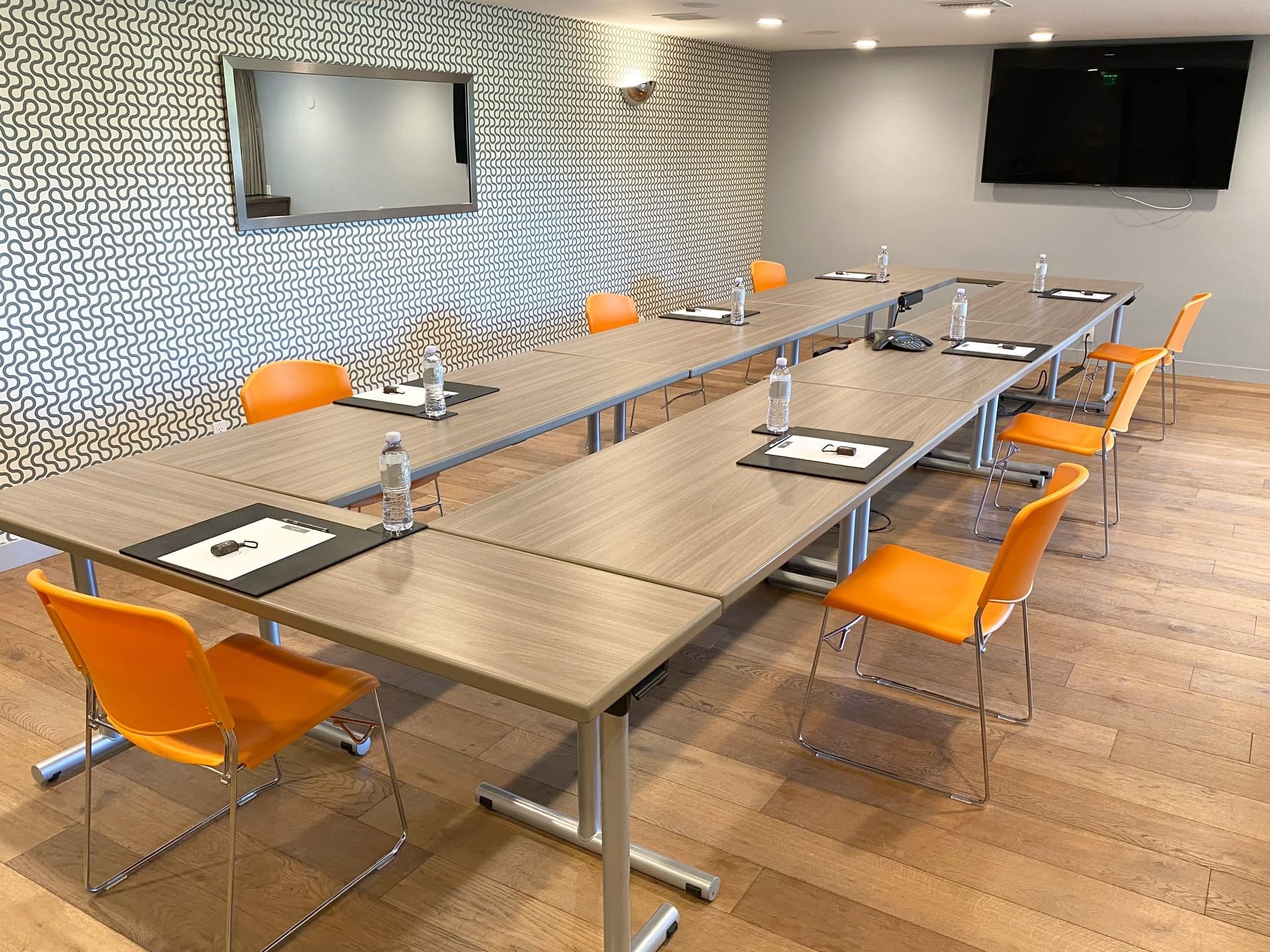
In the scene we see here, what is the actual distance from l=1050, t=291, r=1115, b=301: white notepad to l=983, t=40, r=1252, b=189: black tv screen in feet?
7.01

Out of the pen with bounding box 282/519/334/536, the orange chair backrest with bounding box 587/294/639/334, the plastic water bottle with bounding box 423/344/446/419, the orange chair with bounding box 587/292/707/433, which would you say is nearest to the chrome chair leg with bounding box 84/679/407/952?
Result: the pen with bounding box 282/519/334/536

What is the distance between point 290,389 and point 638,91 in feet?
14.2

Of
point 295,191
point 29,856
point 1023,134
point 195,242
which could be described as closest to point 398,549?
point 29,856

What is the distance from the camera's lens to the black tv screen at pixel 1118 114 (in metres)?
6.82

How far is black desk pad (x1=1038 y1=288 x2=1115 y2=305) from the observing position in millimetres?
5375

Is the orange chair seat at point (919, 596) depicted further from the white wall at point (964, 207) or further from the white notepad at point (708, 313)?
the white wall at point (964, 207)

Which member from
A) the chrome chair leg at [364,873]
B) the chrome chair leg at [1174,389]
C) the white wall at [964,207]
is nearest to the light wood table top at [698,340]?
the chrome chair leg at [364,873]

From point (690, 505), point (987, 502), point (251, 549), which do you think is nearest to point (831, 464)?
point (690, 505)

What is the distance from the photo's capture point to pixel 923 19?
6.04 metres

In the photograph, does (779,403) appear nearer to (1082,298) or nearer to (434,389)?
(434,389)

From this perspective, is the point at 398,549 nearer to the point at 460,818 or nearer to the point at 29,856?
the point at 460,818

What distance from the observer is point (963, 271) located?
22.5ft

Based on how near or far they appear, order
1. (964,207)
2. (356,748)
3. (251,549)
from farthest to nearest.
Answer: (964,207) < (356,748) < (251,549)

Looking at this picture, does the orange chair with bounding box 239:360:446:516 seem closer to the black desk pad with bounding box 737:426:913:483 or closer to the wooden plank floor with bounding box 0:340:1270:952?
the wooden plank floor with bounding box 0:340:1270:952
